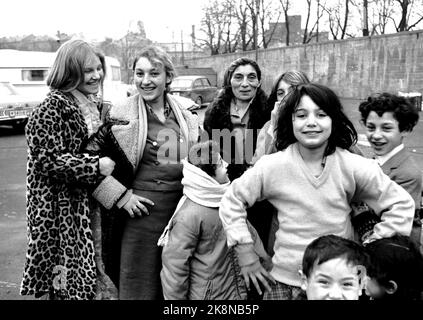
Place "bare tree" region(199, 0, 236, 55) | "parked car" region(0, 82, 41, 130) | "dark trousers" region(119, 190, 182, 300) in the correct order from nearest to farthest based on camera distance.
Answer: "dark trousers" region(119, 190, 182, 300) < "parked car" region(0, 82, 41, 130) < "bare tree" region(199, 0, 236, 55)

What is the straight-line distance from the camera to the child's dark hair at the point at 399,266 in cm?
220

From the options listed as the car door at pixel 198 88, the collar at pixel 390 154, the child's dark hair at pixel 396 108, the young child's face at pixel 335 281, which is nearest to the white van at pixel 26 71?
the car door at pixel 198 88

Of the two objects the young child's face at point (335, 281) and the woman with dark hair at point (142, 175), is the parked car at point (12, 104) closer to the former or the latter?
the woman with dark hair at point (142, 175)

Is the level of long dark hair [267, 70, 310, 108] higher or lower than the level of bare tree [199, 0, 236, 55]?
lower

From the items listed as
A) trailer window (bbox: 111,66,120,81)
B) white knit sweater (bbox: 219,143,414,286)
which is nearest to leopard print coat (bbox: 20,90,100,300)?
white knit sweater (bbox: 219,143,414,286)

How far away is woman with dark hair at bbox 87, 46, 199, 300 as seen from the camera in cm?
269

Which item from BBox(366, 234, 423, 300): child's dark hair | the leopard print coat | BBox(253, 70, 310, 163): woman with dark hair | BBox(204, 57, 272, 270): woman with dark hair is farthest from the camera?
BBox(204, 57, 272, 270): woman with dark hair

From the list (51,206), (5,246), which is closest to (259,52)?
(5,246)

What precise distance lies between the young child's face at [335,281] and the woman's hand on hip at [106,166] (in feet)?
4.06

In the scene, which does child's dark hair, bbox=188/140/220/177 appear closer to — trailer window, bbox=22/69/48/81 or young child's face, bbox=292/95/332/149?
young child's face, bbox=292/95/332/149

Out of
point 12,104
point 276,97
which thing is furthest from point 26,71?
point 276,97

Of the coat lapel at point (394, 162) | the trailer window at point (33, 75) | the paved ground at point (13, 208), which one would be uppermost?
the trailer window at point (33, 75)

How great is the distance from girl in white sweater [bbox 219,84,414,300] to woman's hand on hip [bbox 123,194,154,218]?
0.68m

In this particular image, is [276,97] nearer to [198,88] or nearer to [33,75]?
[33,75]
